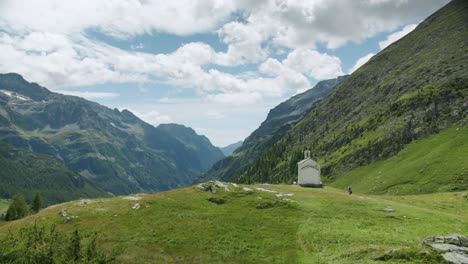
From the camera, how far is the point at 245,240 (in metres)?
47.9

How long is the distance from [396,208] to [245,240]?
2784 centimetres

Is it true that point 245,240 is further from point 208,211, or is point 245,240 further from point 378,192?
point 378,192

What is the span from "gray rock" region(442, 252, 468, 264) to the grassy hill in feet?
2.98

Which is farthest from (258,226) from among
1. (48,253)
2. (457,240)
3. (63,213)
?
(63,213)

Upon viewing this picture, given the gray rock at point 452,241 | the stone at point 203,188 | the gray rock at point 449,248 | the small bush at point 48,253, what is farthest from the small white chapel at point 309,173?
the small bush at point 48,253

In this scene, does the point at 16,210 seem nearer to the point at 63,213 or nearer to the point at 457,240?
the point at 63,213

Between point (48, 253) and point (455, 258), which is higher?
point (455, 258)

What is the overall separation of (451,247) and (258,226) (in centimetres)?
2631

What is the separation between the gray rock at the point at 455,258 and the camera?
3016 centimetres

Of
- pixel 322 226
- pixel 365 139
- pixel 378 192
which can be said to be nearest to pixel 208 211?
pixel 322 226

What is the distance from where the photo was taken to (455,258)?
1208 inches

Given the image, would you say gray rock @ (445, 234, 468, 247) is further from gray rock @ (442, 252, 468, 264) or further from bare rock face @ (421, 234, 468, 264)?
gray rock @ (442, 252, 468, 264)

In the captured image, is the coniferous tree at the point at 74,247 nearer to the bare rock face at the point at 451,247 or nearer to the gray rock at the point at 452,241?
the bare rock face at the point at 451,247

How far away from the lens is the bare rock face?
30.6 meters
